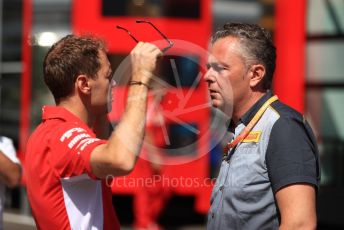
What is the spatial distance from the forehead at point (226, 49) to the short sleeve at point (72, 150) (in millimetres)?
547

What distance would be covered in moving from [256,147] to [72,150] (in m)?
0.63

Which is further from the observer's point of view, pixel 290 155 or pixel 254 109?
pixel 254 109

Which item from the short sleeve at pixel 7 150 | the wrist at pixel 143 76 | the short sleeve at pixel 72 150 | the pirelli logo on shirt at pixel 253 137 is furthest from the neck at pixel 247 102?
the short sleeve at pixel 7 150

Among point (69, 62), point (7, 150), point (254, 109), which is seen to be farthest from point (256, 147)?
point (7, 150)

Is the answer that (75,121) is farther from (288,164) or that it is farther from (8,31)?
(8,31)

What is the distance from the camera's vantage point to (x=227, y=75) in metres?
2.46

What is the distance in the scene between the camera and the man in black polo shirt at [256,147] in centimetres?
217

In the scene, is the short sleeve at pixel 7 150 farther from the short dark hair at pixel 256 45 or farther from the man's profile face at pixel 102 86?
the short dark hair at pixel 256 45

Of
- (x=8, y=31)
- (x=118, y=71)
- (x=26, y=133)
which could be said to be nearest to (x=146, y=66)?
(x=118, y=71)

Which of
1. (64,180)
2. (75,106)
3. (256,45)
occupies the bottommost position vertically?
(64,180)

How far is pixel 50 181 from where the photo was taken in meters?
2.36

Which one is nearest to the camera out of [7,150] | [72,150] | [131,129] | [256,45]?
[131,129]

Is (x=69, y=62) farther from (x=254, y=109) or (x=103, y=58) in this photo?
(x=254, y=109)

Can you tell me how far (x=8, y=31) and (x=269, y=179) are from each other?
957cm
